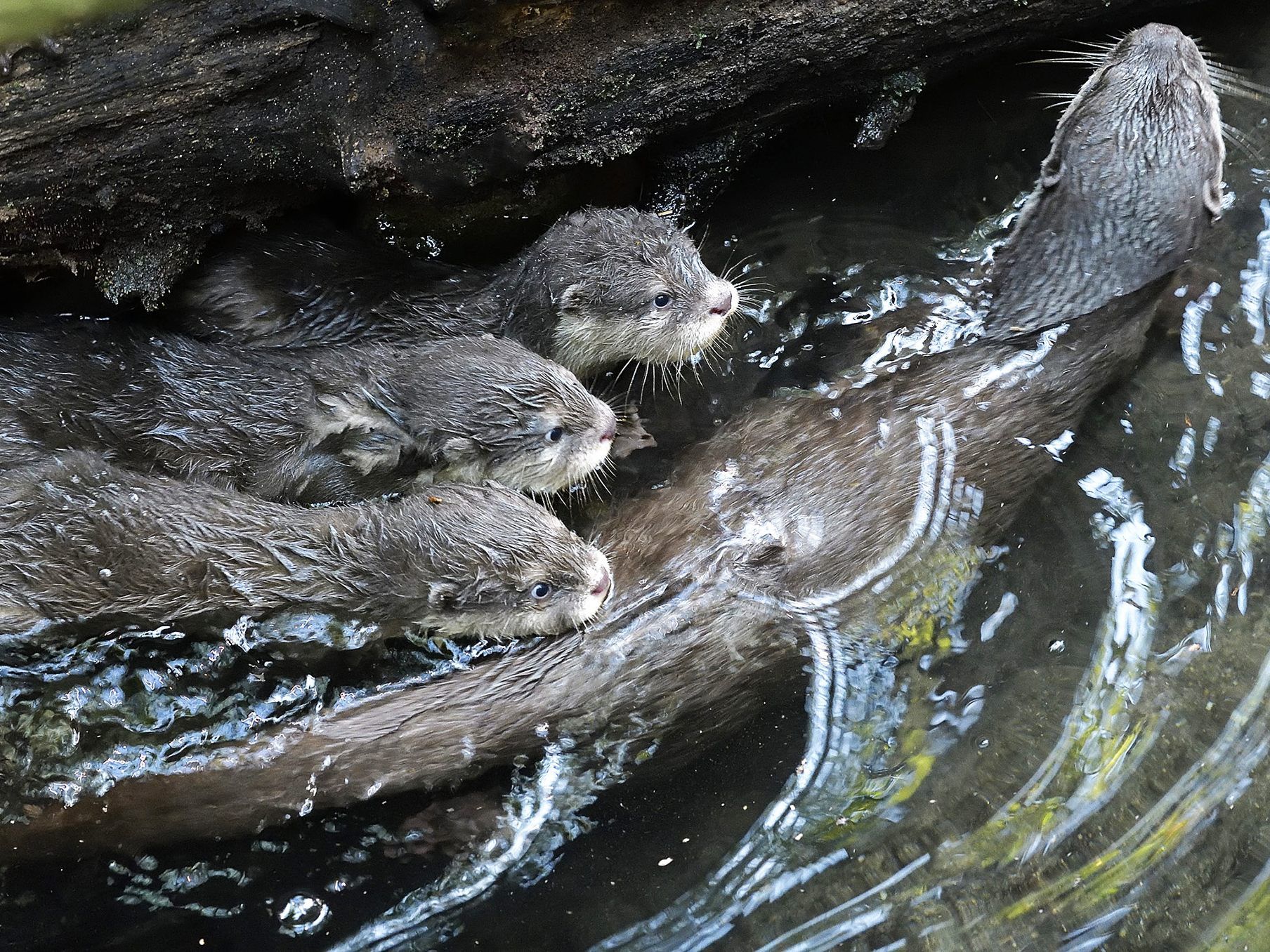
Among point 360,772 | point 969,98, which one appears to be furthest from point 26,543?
point 969,98

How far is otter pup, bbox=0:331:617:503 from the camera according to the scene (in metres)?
Answer: 2.88

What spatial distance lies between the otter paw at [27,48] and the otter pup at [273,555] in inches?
34.2

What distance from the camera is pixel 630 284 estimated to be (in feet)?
10.2

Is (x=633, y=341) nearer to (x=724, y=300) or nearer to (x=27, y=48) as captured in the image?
(x=724, y=300)

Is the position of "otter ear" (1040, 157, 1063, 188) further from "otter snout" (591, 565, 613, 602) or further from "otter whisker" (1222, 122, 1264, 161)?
"otter snout" (591, 565, 613, 602)

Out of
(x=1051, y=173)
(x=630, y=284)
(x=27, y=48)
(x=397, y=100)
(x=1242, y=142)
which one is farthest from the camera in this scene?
(x=1242, y=142)

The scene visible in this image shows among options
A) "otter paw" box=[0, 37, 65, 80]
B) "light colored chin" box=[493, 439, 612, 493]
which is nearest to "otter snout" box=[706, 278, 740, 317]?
"light colored chin" box=[493, 439, 612, 493]

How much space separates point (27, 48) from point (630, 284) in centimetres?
152

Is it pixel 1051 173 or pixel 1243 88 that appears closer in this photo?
pixel 1051 173

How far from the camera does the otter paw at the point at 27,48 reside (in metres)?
2.49

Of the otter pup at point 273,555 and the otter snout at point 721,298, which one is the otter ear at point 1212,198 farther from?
the otter pup at point 273,555

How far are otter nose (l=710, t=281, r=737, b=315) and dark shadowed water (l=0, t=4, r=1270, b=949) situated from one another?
955 millimetres

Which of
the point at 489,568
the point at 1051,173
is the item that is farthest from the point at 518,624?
the point at 1051,173

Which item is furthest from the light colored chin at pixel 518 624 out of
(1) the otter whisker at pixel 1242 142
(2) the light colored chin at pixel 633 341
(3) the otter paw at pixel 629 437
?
(1) the otter whisker at pixel 1242 142
